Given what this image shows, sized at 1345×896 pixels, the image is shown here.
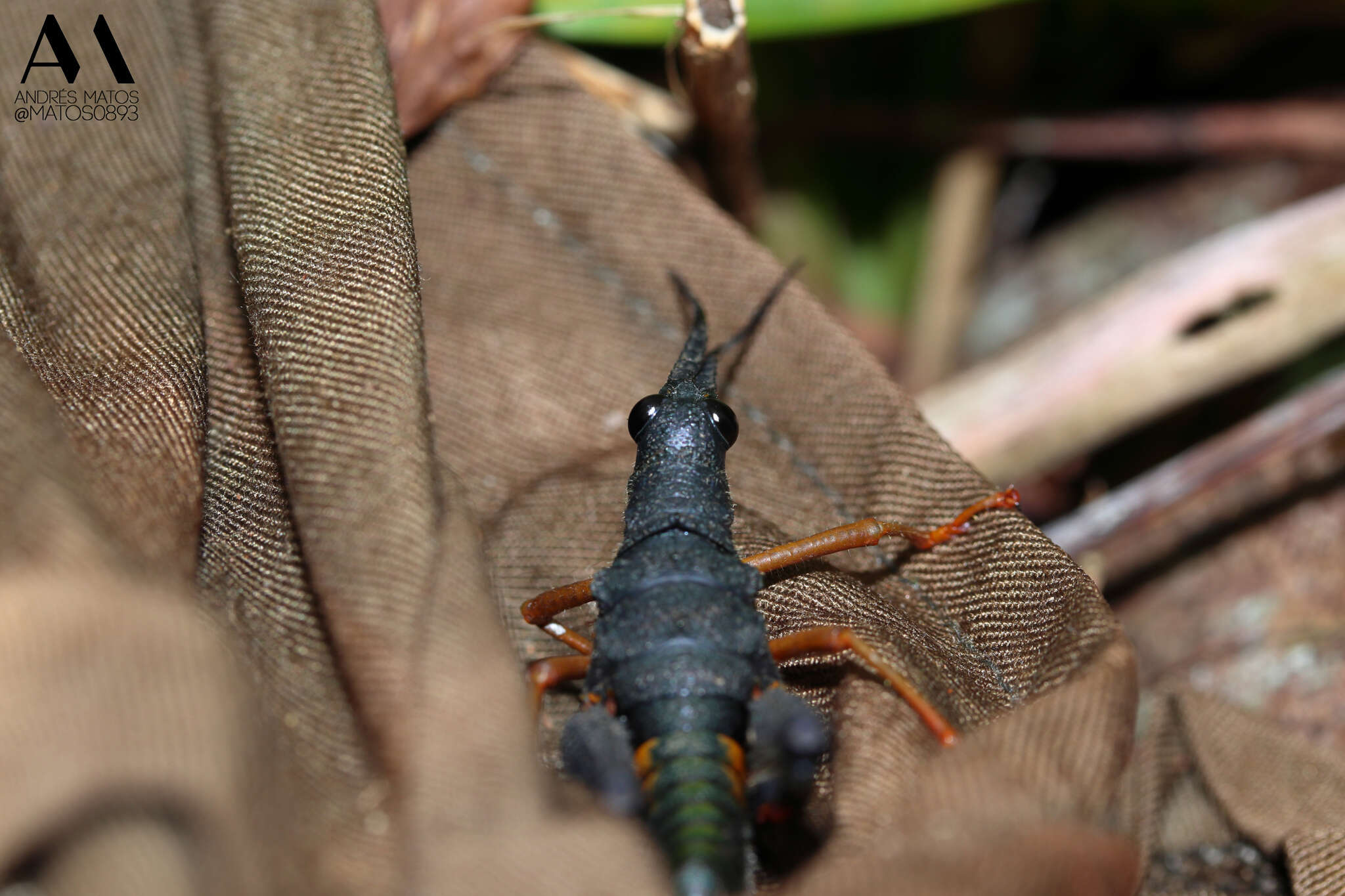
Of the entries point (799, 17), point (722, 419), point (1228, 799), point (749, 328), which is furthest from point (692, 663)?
point (799, 17)

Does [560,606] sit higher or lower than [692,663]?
higher

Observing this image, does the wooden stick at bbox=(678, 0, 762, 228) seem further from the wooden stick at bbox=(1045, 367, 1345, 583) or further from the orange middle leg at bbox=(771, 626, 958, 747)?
the orange middle leg at bbox=(771, 626, 958, 747)

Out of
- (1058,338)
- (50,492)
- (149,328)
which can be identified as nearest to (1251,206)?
(1058,338)

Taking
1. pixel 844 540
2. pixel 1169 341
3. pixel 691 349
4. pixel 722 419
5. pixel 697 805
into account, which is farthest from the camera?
pixel 1169 341

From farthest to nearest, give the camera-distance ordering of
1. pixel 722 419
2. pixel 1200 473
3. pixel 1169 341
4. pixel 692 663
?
pixel 1169 341 < pixel 1200 473 < pixel 722 419 < pixel 692 663

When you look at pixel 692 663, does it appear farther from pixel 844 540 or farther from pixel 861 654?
pixel 844 540

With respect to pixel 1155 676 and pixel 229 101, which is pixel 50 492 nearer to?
pixel 229 101
